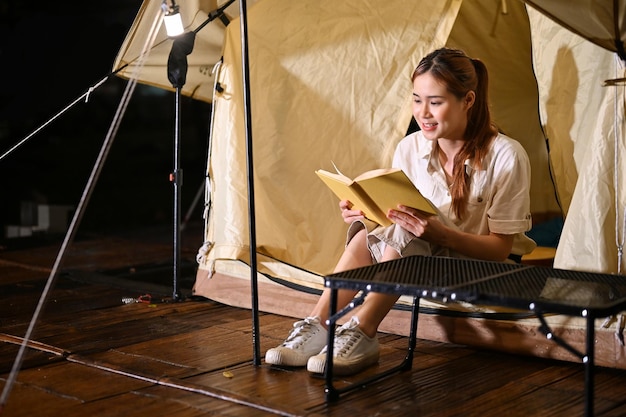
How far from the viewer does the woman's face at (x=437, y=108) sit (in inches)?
84.4

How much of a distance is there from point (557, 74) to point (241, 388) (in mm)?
1281

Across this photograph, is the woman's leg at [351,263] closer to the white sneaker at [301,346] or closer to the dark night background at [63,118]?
the white sneaker at [301,346]

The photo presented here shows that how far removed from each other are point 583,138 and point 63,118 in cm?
671

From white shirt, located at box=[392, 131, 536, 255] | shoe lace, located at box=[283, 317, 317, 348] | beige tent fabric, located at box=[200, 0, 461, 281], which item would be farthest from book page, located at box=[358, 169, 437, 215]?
beige tent fabric, located at box=[200, 0, 461, 281]

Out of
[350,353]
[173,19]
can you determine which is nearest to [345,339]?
[350,353]

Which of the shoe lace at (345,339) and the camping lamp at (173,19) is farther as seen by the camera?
the camping lamp at (173,19)

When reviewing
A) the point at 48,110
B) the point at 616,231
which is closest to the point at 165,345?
the point at 616,231

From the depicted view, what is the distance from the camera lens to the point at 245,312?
9.21 ft

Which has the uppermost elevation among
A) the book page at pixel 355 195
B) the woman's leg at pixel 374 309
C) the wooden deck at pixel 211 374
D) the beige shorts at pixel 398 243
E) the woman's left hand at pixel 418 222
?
the book page at pixel 355 195

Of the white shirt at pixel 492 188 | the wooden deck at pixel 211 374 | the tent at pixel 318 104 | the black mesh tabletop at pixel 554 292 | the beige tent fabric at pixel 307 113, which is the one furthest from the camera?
the beige tent fabric at pixel 307 113

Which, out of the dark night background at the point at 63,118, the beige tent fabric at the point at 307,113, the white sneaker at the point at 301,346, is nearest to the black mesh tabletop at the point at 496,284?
the white sneaker at the point at 301,346

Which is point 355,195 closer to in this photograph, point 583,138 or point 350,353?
point 350,353

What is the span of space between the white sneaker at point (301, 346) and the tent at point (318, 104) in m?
0.42

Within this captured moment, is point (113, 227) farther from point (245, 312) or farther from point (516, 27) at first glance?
point (516, 27)
